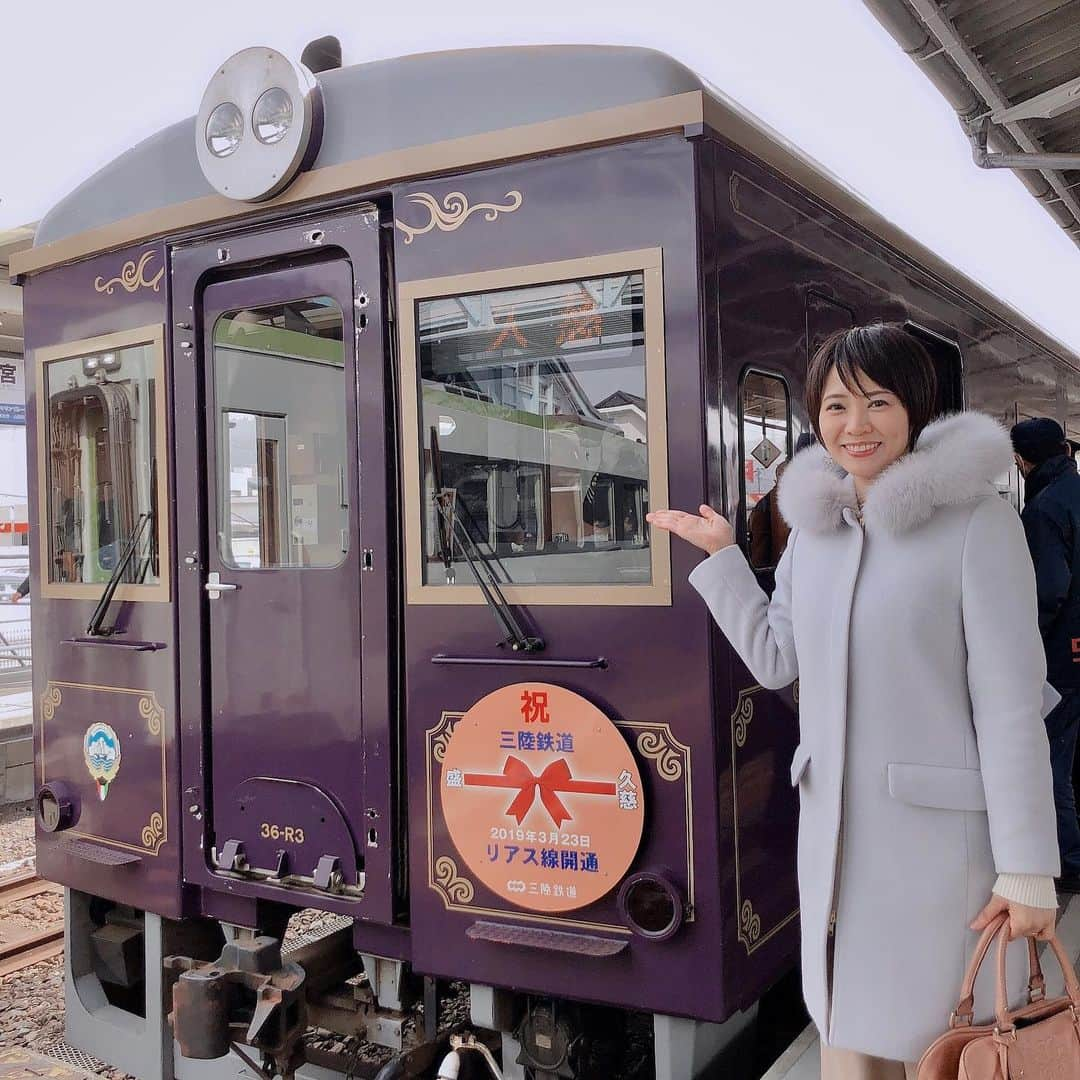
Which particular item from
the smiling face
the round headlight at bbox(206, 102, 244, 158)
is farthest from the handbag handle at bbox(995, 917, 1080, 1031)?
the round headlight at bbox(206, 102, 244, 158)

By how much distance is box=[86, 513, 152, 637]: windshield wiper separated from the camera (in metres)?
3.50

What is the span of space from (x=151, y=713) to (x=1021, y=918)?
267 centimetres

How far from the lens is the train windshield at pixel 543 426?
106 inches

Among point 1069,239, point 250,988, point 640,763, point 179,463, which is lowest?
point 250,988

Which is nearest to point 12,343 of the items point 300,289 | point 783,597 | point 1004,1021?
point 300,289

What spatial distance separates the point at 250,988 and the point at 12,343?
9424 millimetres

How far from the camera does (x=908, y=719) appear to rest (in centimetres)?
180

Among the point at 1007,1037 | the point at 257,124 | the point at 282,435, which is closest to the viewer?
the point at 1007,1037

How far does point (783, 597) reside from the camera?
6.98 feet

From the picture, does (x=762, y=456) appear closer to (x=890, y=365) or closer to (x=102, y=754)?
(x=890, y=365)

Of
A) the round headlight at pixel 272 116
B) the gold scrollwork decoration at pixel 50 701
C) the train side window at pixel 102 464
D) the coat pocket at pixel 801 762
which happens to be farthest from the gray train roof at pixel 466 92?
the gold scrollwork decoration at pixel 50 701

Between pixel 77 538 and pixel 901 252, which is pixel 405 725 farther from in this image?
pixel 901 252

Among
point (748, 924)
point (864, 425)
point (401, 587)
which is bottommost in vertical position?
point (748, 924)

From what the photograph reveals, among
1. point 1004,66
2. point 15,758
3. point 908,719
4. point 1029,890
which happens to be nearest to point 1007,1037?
point 1029,890
